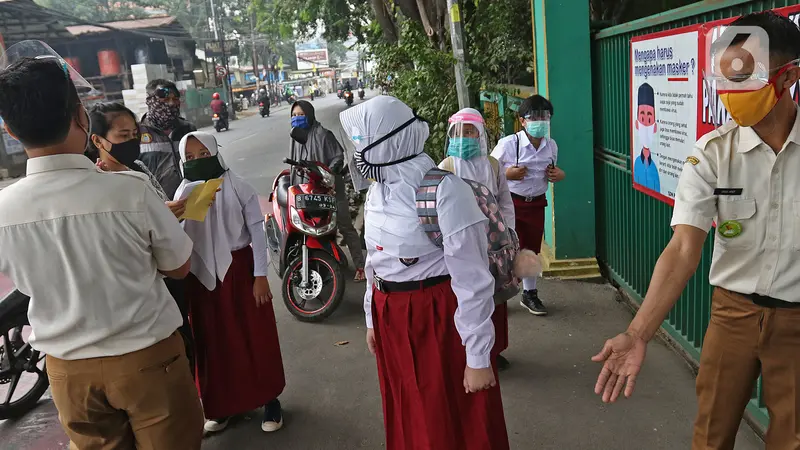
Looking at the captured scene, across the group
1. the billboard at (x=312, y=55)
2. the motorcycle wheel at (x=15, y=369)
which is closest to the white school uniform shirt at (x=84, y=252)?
the motorcycle wheel at (x=15, y=369)

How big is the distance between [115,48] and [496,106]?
91.8 feet

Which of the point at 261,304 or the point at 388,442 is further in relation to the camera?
the point at 261,304

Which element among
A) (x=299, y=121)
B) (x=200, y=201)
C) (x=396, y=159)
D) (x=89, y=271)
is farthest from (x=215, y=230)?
(x=299, y=121)

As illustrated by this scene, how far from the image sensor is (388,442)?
2.64 m

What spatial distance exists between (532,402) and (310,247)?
2.32m

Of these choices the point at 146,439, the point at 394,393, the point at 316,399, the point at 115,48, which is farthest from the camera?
the point at 115,48

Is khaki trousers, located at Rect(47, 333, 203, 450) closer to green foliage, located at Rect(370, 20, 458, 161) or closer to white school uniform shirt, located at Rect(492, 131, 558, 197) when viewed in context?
white school uniform shirt, located at Rect(492, 131, 558, 197)

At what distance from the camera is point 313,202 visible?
16.6ft

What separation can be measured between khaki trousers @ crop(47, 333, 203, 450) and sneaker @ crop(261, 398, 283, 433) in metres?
1.23

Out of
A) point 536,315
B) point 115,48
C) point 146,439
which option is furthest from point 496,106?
point 115,48

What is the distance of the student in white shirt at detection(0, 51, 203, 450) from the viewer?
192 cm

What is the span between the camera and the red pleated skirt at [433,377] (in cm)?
236

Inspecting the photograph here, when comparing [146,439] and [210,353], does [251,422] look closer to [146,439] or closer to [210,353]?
[210,353]

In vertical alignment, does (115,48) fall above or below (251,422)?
above
